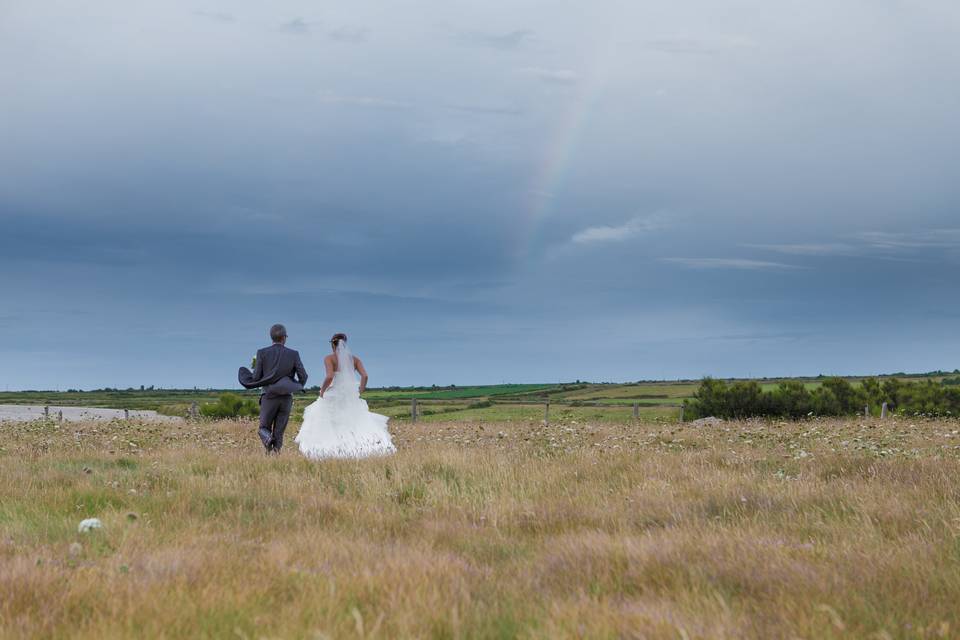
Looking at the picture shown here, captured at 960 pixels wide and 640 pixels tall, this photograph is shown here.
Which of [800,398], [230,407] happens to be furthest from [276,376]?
[800,398]

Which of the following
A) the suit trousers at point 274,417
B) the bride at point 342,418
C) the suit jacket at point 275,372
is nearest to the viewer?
the suit jacket at point 275,372

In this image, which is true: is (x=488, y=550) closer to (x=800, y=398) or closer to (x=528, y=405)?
(x=800, y=398)

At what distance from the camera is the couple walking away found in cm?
1405

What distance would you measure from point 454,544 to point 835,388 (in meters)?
45.2

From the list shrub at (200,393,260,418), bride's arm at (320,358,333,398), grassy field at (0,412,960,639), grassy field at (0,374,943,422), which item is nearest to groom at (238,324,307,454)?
bride's arm at (320,358,333,398)

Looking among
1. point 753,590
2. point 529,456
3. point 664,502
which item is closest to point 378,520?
point 664,502

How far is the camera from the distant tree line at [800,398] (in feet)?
143

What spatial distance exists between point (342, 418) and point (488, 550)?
9.08 metres

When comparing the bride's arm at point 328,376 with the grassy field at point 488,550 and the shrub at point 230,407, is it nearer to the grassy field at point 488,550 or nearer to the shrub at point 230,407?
the grassy field at point 488,550

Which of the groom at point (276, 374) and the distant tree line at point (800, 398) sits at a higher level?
the groom at point (276, 374)

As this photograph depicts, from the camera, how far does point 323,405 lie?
595 inches

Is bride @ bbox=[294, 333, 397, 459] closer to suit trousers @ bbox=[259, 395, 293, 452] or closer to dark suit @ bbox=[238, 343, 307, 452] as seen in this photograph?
suit trousers @ bbox=[259, 395, 293, 452]

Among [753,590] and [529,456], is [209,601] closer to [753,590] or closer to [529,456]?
[753,590]

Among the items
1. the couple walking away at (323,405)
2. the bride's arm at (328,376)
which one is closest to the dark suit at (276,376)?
the couple walking away at (323,405)
